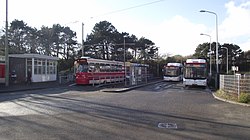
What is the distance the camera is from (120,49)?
75.3m

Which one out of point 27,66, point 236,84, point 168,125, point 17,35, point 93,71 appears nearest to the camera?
point 168,125

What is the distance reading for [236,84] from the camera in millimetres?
21609

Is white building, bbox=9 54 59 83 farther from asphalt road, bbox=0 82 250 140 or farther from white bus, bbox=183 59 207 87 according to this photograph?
asphalt road, bbox=0 82 250 140

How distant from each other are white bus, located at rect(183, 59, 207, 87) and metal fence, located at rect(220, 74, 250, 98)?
29.2 ft

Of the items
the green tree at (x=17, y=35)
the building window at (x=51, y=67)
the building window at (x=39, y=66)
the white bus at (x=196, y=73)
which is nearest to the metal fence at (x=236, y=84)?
the white bus at (x=196, y=73)

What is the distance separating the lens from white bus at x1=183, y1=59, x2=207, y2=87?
3438 cm

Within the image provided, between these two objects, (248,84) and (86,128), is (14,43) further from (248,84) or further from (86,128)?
(86,128)

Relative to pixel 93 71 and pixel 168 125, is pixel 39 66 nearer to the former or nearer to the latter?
pixel 93 71

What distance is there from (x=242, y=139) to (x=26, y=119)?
7432 mm

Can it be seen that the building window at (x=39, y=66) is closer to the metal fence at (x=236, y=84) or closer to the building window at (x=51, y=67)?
the building window at (x=51, y=67)

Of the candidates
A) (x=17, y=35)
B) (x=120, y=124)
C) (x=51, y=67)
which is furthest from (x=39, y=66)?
(x=120, y=124)

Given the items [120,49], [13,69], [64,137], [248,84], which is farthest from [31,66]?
[120,49]

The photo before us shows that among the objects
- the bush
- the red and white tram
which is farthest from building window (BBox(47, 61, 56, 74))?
the bush

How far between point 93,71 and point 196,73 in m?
11.3
